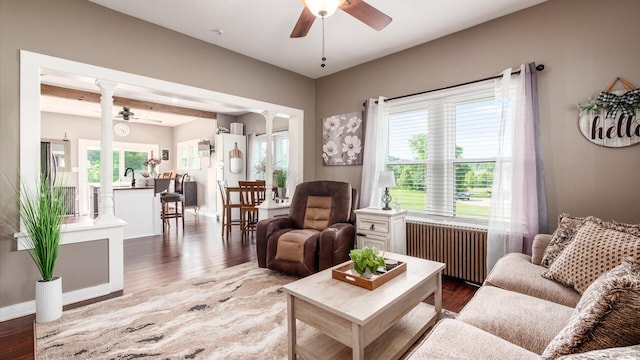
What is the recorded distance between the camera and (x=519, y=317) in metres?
1.51

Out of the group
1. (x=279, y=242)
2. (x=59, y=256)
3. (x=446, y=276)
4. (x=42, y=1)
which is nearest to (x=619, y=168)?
(x=446, y=276)

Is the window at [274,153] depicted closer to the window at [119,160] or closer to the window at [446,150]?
the window at [446,150]

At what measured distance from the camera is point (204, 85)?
3600mm

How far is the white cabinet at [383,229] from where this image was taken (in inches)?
128

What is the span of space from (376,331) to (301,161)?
3489mm

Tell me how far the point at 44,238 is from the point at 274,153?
188 inches

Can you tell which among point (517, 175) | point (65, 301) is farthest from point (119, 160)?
point (517, 175)

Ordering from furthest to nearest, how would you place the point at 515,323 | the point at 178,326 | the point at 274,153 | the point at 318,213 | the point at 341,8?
1. the point at 274,153
2. the point at 318,213
3. the point at 178,326
4. the point at 341,8
5. the point at 515,323

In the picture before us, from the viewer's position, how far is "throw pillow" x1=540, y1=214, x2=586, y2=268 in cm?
209

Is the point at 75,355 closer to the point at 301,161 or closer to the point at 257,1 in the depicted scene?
the point at 257,1

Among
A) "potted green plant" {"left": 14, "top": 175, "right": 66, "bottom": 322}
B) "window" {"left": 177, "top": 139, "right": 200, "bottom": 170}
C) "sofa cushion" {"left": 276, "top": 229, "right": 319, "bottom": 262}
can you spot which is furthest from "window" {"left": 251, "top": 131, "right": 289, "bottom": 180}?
"potted green plant" {"left": 14, "top": 175, "right": 66, "bottom": 322}

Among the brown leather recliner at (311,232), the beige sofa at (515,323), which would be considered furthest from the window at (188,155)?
the beige sofa at (515,323)

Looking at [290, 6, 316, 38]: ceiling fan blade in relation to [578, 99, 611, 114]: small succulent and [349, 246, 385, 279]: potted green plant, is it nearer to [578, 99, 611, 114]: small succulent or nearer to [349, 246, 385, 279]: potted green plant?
[349, 246, 385, 279]: potted green plant

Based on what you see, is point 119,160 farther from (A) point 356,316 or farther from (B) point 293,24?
(A) point 356,316
